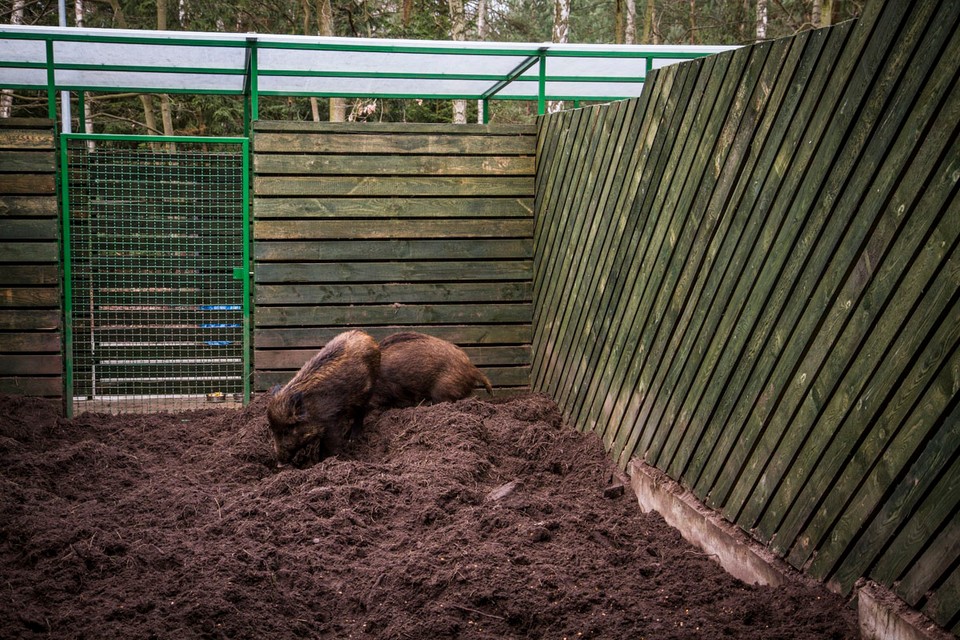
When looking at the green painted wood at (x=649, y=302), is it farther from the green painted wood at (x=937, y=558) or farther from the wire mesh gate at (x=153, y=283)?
the wire mesh gate at (x=153, y=283)

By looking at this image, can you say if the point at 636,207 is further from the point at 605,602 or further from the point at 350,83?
the point at 350,83

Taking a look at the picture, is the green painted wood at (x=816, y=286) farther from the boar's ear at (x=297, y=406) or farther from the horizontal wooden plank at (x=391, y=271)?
the horizontal wooden plank at (x=391, y=271)

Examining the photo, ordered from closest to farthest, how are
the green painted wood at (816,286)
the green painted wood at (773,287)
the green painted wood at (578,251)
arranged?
the green painted wood at (816,286)
the green painted wood at (773,287)
the green painted wood at (578,251)

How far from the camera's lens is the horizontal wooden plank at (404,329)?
27.6ft

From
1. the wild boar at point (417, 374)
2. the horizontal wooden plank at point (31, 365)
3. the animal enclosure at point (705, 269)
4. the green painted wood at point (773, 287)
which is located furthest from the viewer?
the horizontal wooden plank at point (31, 365)

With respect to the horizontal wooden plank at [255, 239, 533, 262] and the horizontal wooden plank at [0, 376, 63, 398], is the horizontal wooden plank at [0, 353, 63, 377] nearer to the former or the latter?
the horizontal wooden plank at [0, 376, 63, 398]

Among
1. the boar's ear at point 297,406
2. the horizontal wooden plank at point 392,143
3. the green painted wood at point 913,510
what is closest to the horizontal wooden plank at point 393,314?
the horizontal wooden plank at point 392,143

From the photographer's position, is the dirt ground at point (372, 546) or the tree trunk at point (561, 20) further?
the tree trunk at point (561, 20)

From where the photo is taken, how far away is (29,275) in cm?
808

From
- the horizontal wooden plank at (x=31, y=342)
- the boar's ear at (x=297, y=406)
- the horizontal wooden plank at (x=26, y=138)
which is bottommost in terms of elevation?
the horizontal wooden plank at (x=31, y=342)

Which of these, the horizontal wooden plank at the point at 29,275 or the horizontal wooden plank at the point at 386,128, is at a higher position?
the horizontal wooden plank at the point at 386,128

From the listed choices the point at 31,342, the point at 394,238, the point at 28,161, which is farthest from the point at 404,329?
the point at 28,161

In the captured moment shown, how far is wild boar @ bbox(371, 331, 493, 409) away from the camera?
A: 24.8ft

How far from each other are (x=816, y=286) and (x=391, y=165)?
18.1ft
